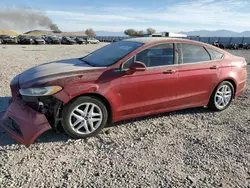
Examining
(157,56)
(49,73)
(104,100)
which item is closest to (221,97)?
(157,56)

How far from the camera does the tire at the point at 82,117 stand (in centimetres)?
340

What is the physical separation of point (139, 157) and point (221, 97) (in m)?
2.77

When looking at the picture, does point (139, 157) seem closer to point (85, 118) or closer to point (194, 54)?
point (85, 118)

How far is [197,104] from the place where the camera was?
15.4ft

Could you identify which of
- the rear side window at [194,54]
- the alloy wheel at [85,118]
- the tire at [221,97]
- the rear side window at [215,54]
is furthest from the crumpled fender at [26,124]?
the rear side window at [215,54]

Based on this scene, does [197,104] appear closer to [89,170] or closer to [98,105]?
[98,105]

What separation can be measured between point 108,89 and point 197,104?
2074 millimetres

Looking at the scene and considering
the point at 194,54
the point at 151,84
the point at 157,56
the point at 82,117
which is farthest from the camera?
the point at 194,54

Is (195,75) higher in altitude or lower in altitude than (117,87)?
higher

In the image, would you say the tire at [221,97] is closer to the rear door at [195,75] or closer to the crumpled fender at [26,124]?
the rear door at [195,75]

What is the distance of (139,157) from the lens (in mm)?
3133

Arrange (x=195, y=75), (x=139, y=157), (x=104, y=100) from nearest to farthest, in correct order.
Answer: (x=139, y=157) < (x=104, y=100) < (x=195, y=75)

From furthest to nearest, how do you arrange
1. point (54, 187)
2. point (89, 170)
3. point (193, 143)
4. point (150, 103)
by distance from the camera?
point (150, 103)
point (193, 143)
point (89, 170)
point (54, 187)

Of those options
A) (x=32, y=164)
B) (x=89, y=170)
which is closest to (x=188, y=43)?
(x=89, y=170)
